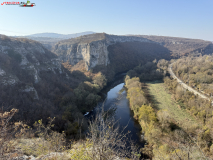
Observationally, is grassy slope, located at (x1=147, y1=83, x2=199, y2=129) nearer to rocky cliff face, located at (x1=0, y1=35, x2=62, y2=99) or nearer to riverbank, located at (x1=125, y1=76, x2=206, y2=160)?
riverbank, located at (x1=125, y1=76, x2=206, y2=160)

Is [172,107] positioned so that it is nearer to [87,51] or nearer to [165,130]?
[165,130]

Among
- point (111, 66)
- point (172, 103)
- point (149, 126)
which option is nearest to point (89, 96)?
point (149, 126)

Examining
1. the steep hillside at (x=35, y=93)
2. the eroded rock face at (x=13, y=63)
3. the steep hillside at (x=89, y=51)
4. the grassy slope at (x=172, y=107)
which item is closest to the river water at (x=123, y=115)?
the steep hillside at (x=35, y=93)

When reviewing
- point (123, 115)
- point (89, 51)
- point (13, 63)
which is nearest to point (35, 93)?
point (13, 63)

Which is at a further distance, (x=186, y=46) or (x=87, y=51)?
Result: (x=186, y=46)

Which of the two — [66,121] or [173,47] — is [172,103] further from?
[173,47]

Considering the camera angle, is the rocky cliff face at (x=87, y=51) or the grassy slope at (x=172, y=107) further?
the rocky cliff face at (x=87, y=51)

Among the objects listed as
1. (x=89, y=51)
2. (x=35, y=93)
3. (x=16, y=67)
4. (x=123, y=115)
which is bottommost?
(x=123, y=115)

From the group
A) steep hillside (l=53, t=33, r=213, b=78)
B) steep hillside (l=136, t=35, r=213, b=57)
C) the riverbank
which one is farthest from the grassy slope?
steep hillside (l=136, t=35, r=213, b=57)

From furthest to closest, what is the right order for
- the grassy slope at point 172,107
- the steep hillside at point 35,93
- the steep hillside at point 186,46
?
the steep hillside at point 186,46
the grassy slope at point 172,107
the steep hillside at point 35,93

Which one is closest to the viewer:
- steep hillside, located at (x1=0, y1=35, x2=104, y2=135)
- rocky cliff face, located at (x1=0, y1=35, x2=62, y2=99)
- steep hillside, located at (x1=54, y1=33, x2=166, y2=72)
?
steep hillside, located at (x1=0, y1=35, x2=104, y2=135)

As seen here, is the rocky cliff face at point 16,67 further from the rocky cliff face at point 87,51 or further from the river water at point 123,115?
the rocky cliff face at point 87,51

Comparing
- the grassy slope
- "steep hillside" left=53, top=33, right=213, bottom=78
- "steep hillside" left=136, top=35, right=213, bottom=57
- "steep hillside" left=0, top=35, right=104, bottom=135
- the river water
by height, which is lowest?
the river water

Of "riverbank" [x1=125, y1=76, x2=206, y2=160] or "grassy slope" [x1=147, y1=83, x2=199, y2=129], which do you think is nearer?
"riverbank" [x1=125, y1=76, x2=206, y2=160]
